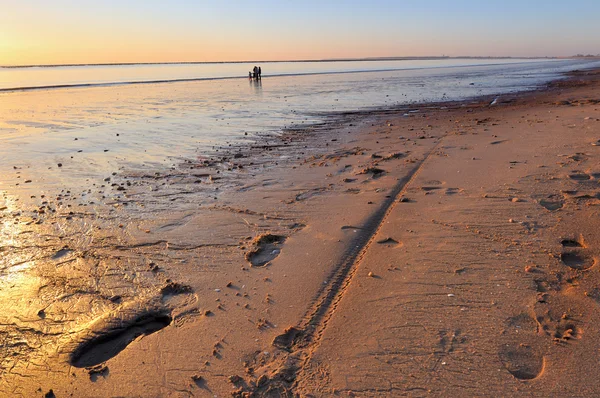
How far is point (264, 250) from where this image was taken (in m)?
4.46

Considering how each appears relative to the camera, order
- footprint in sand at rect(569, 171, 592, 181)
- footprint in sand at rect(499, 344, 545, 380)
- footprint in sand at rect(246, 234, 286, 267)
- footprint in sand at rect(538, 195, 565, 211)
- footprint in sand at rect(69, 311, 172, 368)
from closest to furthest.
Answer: footprint in sand at rect(499, 344, 545, 380)
footprint in sand at rect(69, 311, 172, 368)
footprint in sand at rect(246, 234, 286, 267)
footprint in sand at rect(538, 195, 565, 211)
footprint in sand at rect(569, 171, 592, 181)

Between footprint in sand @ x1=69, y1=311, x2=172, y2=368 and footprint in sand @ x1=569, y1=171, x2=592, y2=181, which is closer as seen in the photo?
footprint in sand @ x1=69, y1=311, x2=172, y2=368

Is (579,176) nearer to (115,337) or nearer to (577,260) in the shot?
(577,260)

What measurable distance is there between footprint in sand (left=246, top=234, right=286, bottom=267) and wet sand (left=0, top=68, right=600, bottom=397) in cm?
3

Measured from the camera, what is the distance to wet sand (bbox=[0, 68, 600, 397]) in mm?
2674

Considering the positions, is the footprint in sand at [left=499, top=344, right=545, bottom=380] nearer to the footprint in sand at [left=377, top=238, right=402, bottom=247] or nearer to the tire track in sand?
the tire track in sand

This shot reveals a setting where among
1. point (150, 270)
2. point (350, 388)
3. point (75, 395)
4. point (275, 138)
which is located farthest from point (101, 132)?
point (350, 388)

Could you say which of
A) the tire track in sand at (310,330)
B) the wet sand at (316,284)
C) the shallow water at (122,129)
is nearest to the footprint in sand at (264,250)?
the wet sand at (316,284)

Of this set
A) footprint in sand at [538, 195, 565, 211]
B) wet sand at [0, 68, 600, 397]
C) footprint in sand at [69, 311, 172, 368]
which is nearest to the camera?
wet sand at [0, 68, 600, 397]

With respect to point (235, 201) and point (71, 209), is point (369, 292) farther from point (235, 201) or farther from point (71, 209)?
point (71, 209)

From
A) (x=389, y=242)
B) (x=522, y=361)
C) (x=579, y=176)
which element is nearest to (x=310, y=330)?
(x=522, y=361)

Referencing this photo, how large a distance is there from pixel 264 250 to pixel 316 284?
939 mm

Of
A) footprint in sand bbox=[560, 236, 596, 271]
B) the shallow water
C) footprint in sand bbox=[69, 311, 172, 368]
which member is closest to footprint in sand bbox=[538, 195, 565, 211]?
footprint in sand bbox=[560, 236, 596, 271]

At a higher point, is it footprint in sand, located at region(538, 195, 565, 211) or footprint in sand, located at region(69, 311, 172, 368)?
footprint in sand, located at region(538, 195, 565, 211)
